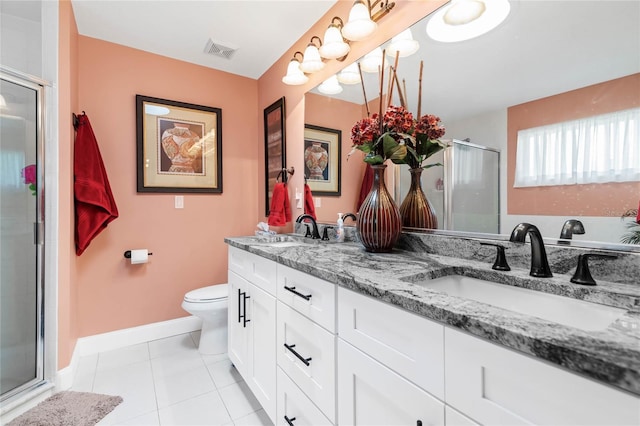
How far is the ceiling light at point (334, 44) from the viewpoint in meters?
1.76

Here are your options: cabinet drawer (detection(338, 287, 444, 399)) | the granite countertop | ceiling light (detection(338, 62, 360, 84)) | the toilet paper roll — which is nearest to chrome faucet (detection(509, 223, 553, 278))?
the granite countertop

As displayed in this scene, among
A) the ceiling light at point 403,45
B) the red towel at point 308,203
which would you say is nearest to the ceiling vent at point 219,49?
the red towel at point 308,203

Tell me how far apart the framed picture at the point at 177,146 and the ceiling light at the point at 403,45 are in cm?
177

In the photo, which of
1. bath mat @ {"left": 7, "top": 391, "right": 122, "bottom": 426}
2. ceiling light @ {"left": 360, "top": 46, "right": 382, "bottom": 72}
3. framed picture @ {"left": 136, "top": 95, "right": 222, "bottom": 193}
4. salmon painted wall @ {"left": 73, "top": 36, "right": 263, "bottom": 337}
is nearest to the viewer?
bath mat @ {"left": 7, "top": 391, "right": 122, "bottom": 426}

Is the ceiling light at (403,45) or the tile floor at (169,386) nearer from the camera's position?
the ceiling light at (403,45)

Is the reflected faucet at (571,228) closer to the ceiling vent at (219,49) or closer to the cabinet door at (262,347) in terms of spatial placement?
the cabinet door at (262,347)

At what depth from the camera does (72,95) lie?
75.8 inches

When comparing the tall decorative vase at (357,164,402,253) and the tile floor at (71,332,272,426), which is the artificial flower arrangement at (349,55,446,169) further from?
the tile floor at (71,332,272,426)

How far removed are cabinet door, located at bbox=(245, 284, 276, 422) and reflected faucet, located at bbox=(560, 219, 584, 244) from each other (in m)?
1.12

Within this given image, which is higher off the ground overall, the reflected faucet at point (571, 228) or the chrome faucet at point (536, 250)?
the reflected faucet at point (571, 228)

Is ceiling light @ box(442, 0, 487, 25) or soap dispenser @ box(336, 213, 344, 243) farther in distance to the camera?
soap dispenser @ box(336, 213, 344, 243)

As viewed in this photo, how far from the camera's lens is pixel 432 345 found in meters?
0.64

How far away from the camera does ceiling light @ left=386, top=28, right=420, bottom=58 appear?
1.44 metres

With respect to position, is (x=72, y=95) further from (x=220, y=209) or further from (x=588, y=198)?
(x=588, y=198)
